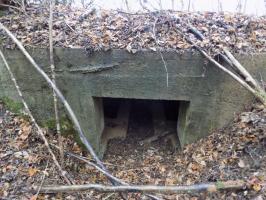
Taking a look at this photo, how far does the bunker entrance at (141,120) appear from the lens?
5.24 meters

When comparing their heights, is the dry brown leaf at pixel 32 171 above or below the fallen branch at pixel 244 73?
below

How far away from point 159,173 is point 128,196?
69cm

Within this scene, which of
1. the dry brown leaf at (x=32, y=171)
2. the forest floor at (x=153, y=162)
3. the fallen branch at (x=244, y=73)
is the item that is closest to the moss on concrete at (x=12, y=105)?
the forest floor at (x=153, y=162)

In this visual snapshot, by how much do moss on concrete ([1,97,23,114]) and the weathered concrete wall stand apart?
17 centimetres

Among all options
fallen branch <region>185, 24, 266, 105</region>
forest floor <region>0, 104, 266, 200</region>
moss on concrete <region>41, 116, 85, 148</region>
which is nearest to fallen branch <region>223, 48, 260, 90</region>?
fallen branch <region>185, 24, 266, 105</region>

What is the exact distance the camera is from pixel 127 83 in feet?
13.7

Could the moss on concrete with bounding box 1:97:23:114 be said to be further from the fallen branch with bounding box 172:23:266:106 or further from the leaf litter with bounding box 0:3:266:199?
the fallen branch with bounding box 172:23:266:106

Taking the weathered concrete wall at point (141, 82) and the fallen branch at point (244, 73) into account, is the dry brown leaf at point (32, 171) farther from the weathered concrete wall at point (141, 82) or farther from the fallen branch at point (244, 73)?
the fallen branch at point (244, 73)

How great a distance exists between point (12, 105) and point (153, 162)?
2127 mm

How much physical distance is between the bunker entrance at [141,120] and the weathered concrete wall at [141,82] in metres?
0.67

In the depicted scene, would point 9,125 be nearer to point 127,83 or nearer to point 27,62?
point 27,62

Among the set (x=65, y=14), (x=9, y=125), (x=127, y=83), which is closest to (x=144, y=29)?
(x=127, y=83)

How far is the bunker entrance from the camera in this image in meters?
5.24

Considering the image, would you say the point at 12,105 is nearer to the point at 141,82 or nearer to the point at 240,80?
the point at 141,82
